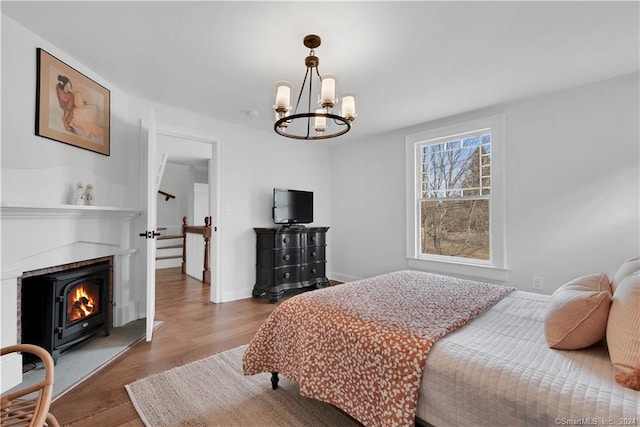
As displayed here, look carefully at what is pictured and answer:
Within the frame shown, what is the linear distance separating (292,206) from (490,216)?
2.61 meters

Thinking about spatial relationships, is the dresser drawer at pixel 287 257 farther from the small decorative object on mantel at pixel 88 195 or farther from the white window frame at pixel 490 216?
the small decorative object on mantel at pixel 88 195

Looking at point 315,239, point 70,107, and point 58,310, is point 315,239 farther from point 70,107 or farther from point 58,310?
point 70,107

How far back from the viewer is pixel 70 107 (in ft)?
7.66

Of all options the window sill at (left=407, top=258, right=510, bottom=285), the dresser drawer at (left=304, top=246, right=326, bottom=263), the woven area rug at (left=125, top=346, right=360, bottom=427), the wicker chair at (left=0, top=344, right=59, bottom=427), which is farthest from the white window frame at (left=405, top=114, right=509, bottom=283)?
the wicker chair at (left=0, top=344, right=59, bottom=427)

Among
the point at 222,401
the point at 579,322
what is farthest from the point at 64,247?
the point at 579,322

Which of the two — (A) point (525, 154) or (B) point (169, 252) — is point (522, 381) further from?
(B) point (169, 252)

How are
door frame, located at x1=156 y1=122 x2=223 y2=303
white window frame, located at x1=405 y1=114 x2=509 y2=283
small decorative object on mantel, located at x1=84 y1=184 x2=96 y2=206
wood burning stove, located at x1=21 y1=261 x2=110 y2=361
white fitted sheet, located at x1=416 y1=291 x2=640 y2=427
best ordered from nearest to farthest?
white fitted sheet, located at x1=416 y1=291 x2=640 y2=427 < wood burning stove, located at x1=21 y1=261 x2=110 y2=361 < small decorative object on mantel, located at x1=84 y1=184 x2=96 y2=206 < white window frame, located at x1=405 y1=114 x2=509 y2=283 < door frame, located at x1=156 y1=122 x2=223 y2=303

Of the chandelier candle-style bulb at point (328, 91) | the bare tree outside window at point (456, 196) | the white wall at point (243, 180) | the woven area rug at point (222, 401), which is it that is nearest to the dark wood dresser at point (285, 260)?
the white wall at point (243, 180)

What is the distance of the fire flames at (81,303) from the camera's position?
90.2 inches

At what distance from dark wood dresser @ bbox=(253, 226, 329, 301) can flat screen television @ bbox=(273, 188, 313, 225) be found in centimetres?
29

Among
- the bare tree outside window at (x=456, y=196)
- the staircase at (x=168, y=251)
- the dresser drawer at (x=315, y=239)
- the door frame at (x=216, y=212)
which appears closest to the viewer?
the bare tree outside window at (x=456, y=196)

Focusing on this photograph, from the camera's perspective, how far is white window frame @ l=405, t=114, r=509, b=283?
10.5 ft

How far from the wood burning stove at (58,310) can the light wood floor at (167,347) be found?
42cm

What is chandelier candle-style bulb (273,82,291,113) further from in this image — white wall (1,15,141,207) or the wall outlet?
the wall outlet
